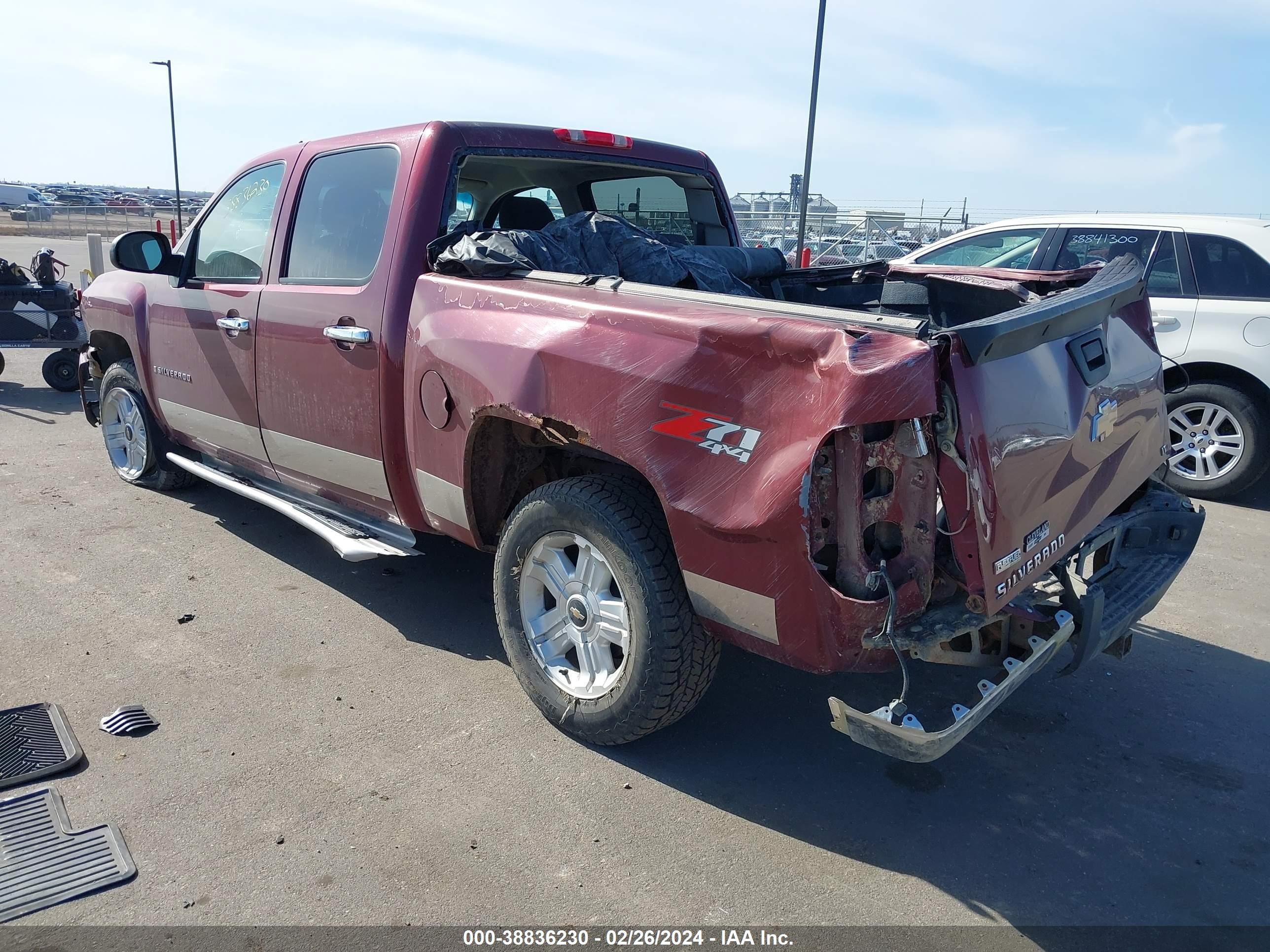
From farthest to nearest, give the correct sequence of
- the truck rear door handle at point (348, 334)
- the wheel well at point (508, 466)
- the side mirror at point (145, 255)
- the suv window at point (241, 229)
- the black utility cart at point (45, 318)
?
1. the black utility cart at point (45, 318)
2. the side mirror at point (145, 255)
3. the suv window at point (241, 229)
4. the truck rear door handle at point (348, 334)
5. the wheel well at point (508, 466)

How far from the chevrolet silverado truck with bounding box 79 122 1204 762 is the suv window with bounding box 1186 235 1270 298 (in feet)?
10.5

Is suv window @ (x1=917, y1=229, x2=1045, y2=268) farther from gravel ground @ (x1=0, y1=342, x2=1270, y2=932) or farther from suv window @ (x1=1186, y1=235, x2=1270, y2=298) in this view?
gravel ground @ (x1=0, y1=342, x2=1270, y2=932)

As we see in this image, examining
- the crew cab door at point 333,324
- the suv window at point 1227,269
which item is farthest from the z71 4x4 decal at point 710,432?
the suv window at point 1227,269

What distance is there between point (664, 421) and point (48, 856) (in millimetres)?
2148

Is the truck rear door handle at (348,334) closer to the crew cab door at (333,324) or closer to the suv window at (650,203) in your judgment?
the crew cab door at (333,324)

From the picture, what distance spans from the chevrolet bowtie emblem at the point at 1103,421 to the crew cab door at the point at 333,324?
2518mm

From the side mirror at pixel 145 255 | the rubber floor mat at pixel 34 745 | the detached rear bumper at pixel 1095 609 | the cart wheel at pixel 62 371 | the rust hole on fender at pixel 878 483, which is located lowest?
the rubber floor mat at pixel 34 745

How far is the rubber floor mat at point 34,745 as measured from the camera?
10.1ft

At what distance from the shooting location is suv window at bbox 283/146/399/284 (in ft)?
13.0

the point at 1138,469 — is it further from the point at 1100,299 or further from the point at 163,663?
the point at 163,663

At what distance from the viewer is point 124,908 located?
253 centimetres

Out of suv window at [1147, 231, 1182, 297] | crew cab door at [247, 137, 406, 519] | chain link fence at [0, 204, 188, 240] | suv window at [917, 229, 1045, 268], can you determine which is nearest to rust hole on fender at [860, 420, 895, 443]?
crew cab door at [247, 137, 406, 519]

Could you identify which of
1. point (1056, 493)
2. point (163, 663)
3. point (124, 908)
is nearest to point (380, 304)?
point (163, 663)

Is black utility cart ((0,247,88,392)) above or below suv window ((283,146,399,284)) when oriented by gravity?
below
